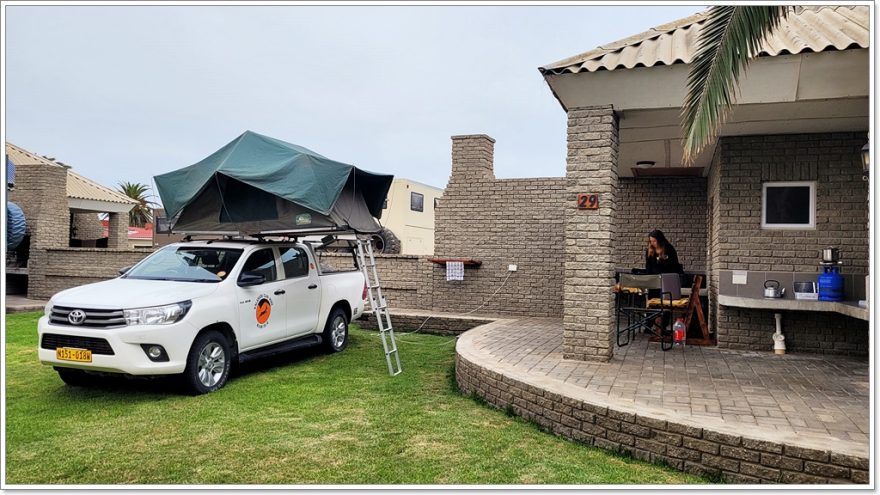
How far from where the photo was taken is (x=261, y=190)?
8250 millimetres

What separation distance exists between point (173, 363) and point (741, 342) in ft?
22.1

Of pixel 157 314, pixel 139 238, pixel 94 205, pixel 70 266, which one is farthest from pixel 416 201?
pixel 139 238

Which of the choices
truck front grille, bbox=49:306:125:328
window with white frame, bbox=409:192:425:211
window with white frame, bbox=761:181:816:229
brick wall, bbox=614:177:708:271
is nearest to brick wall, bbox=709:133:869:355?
window with white frame, bbox=761:181:816:229

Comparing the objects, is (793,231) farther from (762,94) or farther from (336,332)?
(336,332)

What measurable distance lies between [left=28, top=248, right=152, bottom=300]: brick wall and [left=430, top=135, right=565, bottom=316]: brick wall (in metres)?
8.89

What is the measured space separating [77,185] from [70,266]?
18.5 ft

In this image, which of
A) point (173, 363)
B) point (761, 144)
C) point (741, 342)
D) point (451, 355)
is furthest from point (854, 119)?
point (173, 363)

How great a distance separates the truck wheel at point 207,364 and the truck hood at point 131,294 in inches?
19.7

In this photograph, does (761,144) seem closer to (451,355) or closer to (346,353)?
(451,355)

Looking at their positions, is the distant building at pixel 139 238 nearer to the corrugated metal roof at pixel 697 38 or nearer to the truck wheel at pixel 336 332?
the truck wheel at pixel 336 332

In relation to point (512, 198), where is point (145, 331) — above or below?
below

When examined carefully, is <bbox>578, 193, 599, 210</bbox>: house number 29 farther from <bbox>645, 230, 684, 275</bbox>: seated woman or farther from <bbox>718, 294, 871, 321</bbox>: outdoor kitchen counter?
<bbox>645, 230, 684, 275</bbox>: seated woman

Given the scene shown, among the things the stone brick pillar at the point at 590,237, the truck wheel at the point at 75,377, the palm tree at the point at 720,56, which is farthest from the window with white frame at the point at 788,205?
the truck wheel at the point at 75,377

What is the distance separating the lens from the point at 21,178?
58.9ft
